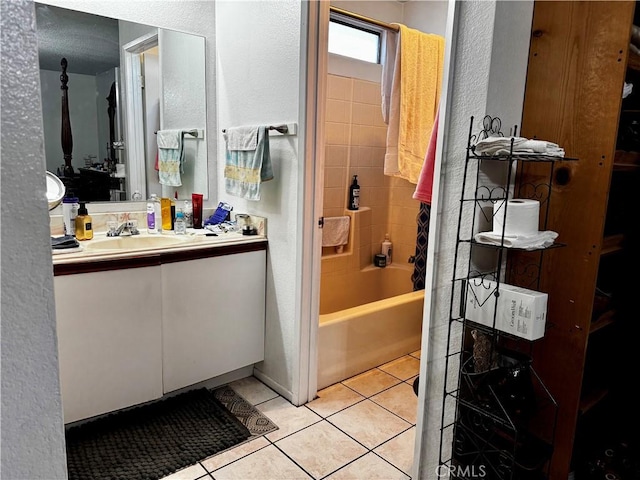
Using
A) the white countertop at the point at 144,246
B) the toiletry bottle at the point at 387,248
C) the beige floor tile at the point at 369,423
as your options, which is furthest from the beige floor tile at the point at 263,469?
the toiletry bottle at the point at 387,248

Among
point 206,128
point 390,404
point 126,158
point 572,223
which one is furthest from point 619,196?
point 126,158

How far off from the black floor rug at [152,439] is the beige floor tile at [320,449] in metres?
0.24

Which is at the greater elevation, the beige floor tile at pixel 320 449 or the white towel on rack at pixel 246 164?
the white towel on rack at pixel 246 164

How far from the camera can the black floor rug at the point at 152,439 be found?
1.75 m

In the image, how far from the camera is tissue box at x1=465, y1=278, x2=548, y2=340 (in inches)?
50.3

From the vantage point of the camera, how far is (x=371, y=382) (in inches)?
98.5

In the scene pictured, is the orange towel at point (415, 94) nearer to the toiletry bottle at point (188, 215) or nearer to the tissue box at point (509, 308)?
the toiletry bottle at point (188, 215)

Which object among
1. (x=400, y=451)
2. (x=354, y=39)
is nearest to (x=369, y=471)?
(x=400, y=451)

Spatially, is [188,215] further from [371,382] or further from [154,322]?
[371,382]

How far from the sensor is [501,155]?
1298 mm

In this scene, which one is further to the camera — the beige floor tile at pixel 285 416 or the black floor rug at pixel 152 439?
the beige floor tile at pixel 285 416

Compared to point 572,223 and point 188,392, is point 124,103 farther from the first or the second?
point 572,223

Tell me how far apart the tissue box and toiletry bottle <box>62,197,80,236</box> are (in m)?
1.76

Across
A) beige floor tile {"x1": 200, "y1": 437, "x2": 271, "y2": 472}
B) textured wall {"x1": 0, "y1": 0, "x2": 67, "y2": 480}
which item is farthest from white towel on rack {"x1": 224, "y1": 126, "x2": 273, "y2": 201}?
textured wall {"x1": 0, "y1": 0, "x2": 67, "y2": 480}
